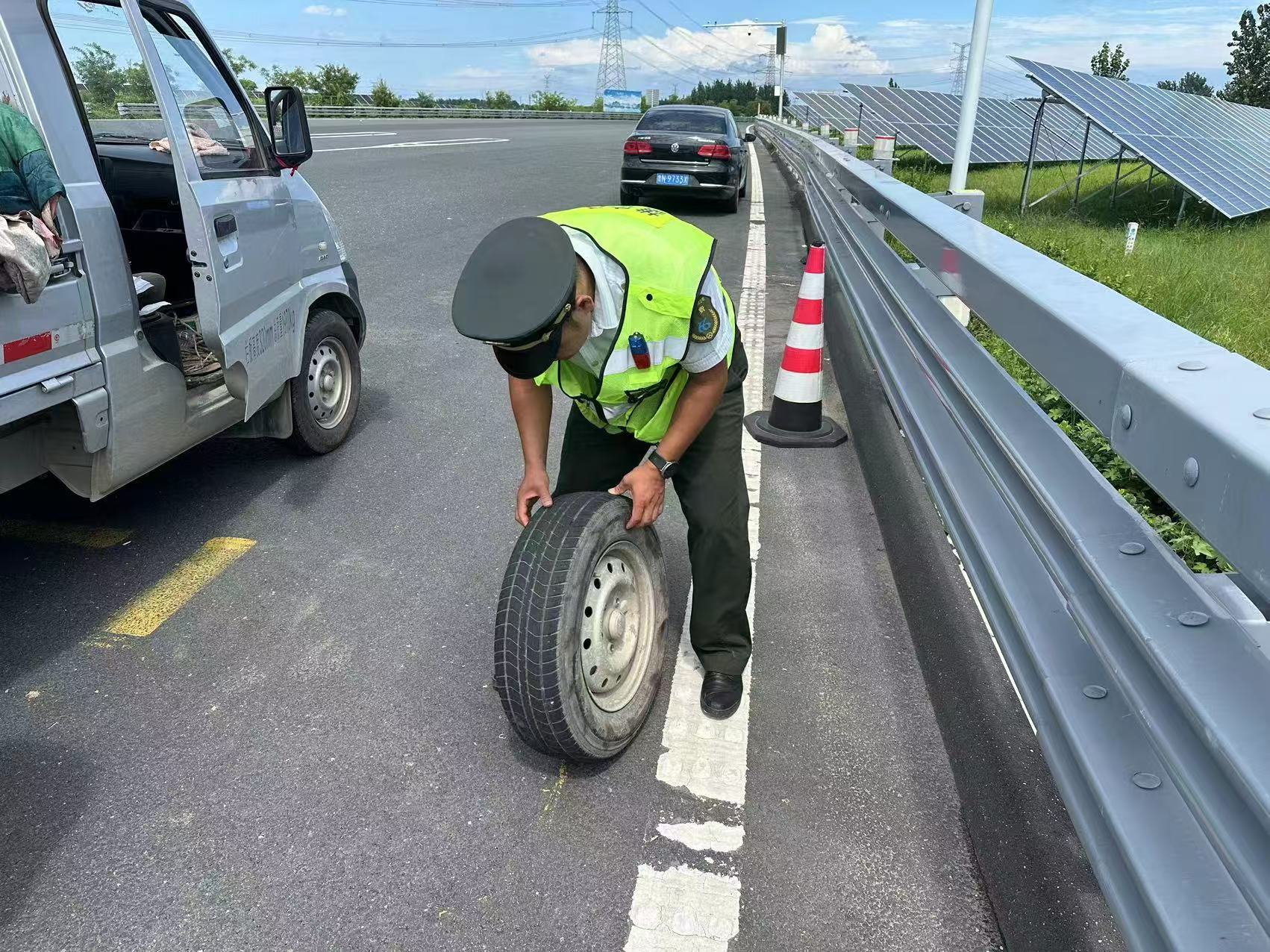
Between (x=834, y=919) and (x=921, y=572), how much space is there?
1.75m

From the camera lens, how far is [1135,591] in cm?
160

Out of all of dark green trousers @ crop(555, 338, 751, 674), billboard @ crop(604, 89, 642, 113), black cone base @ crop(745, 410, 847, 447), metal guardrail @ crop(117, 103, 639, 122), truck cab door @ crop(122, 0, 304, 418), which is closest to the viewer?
dark green trousers @ crop(555, 338, 751, 674)

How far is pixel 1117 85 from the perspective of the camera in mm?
15648

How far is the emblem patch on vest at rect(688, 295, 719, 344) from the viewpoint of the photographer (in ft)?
8.14

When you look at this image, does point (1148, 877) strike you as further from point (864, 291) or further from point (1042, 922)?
point (864, 291)

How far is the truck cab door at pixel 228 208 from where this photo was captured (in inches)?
141

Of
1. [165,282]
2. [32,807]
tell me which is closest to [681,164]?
[165,282]

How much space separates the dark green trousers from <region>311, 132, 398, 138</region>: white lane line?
23.6 m

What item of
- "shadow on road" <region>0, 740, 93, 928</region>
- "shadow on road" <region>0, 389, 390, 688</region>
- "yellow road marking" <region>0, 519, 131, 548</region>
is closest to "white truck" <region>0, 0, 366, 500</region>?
"shadow on road" <region>0, 389, 390, 688</region>

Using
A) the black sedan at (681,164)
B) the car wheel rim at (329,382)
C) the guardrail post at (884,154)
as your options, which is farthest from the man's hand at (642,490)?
the black sedan at (681,164)

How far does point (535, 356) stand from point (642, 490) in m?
0.58

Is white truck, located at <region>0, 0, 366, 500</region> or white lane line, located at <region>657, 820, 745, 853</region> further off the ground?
white truck, located at <region>0, 0, 366, 500</region>

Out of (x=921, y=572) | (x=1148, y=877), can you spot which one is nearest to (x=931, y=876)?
(x=1148, y=877)

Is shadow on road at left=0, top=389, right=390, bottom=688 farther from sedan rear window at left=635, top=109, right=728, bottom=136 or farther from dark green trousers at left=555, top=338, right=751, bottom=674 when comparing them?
sedan rear window at left=635, top=109, right=728, bottom=136
